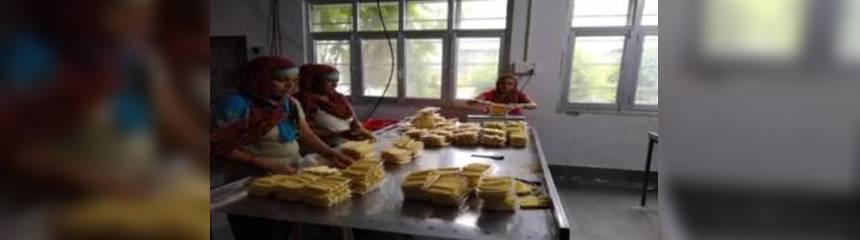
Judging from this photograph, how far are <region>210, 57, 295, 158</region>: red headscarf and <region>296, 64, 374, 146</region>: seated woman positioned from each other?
0.79 metres

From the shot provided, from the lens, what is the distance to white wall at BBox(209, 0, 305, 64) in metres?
5.07

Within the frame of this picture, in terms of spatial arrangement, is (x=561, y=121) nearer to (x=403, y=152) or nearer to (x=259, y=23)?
(x=403, y=152)

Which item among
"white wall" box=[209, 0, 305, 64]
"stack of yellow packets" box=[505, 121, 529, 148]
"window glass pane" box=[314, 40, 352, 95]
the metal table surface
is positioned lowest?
the metal table surface

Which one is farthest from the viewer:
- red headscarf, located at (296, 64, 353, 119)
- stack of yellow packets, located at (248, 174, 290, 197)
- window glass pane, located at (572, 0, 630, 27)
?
window glass pane, located at (572, 0, 630, 27)

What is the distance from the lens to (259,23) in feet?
17.2

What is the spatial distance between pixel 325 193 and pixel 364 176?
0.70ft

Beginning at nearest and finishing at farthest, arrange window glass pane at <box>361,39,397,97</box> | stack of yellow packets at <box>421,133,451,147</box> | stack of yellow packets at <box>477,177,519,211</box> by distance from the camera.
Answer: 1. stack of yellow packets at <box>477,177,519,211</box>
2. stack of yellow packets at <box>421,133,451,147</box>
3. window glass pane at <box>361,39,397,97</box>

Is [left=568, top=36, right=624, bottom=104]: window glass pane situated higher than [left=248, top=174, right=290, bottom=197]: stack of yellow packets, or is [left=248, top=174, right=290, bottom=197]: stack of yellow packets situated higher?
[left=568, top=36, right=624, bottom=104]: window glass pane

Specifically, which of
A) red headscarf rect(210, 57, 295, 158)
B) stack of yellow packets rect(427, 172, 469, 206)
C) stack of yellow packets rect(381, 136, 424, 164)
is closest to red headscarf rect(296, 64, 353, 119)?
stack of yellow packets rect(381, 136, 424, 164)

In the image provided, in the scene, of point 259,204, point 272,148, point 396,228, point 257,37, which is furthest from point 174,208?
point 257,37

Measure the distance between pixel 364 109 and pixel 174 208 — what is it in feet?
15.6

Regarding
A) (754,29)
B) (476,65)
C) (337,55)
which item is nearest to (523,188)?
(754,29)

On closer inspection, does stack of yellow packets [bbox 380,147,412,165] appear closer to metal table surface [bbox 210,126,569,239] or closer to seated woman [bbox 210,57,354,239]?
seated woman [bbox 210,57,354,239]

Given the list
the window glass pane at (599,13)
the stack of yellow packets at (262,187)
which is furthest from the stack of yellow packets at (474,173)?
the window glass pane at (599,13)
